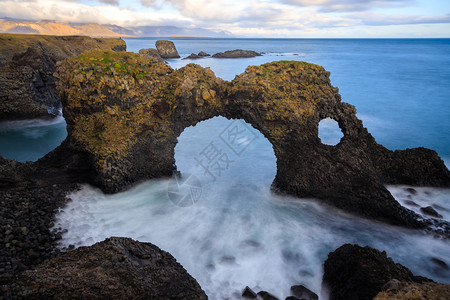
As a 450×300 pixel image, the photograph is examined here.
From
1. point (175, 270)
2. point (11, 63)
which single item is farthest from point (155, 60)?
point (11, 63)

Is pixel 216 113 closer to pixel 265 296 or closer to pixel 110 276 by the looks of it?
pixel 265 296

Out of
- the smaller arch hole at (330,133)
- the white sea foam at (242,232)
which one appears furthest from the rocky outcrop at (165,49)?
the white sea foam at (242,232)

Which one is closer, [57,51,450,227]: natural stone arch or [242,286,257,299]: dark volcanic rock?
[242,286,257,299]: dark volcanic rock

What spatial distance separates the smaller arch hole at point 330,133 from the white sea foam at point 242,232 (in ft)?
23.8

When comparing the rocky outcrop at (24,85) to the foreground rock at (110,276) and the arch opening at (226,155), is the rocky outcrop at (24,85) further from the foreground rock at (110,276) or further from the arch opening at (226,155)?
the foreground rock at (110,276)

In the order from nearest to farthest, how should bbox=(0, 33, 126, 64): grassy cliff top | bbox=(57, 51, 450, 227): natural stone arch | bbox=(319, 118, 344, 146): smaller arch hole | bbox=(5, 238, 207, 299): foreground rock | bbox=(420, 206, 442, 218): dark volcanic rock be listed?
1. bbox=(5, 238, 207, 299): foreground rock
2. bbox=(57, 51, 450, 227): natural stone arch
3. bbox=(420, 206, 442, 218): dark volcanic rock
4. bbox=(319, 118, 344, 146): smaller arch hole
5. bbox=(0, 33, 126, 64): grassy cliff top

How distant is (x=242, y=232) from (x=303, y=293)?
3546 millimetres

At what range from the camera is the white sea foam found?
922 centimetres

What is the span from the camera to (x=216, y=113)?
45.1 ft

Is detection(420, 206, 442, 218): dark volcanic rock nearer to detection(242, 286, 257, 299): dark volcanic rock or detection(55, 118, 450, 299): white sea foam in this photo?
detection(55, 118, 450, 299): white sea foam

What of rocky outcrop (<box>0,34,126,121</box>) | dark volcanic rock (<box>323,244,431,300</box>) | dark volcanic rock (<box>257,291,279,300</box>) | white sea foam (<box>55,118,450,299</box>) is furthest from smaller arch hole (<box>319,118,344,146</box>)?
rocky outcrop (<box>0,34,126,121</box>)

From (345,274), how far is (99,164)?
1039cm

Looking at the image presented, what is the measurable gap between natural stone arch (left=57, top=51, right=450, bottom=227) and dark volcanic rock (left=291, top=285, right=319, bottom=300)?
202 inches

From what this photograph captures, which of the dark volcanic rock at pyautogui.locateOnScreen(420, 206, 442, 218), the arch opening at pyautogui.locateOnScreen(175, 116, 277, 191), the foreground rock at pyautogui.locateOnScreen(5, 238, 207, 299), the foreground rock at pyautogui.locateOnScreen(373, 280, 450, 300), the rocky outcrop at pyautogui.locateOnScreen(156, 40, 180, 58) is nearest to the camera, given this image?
the foreground rock at pyautogui.locateOnScreen(373, 280, 450, 300)
